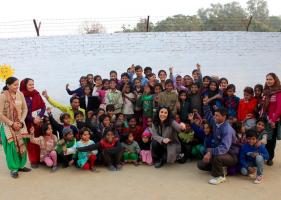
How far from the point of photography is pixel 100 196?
4.04m

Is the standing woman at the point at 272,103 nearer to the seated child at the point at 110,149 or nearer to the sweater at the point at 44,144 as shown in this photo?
the seated child at the point at 110,149

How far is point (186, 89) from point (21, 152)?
9.90ft

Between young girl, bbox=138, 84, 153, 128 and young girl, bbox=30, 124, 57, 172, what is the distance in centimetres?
164

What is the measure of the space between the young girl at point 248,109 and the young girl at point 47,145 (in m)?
2.98

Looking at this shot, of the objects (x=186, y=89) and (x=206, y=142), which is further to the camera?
(x=186, y=89)

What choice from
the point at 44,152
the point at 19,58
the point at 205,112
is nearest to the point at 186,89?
the point at 205,112

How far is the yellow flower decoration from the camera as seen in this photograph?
26.1ft

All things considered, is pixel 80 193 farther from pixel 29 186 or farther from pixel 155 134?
pixel 155 134

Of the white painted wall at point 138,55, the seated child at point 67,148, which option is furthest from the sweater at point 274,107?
the white painted wall at point 138,55

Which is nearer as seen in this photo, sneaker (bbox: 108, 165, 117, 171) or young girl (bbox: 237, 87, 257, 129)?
sneaker (bbox: 108, 165, 117, 171)

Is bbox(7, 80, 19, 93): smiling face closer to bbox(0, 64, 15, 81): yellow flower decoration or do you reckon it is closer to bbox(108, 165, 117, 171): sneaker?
bbox(108, 165, 117, 171): sneaker

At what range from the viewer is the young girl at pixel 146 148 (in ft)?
16.9

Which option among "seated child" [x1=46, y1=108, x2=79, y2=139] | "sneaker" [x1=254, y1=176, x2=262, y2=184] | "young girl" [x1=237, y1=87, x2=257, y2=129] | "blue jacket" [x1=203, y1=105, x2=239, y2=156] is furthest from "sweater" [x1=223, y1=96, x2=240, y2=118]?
"seated child" [x1=46, y1=108, x2=79, y2=139]

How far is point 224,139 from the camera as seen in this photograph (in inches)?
174
